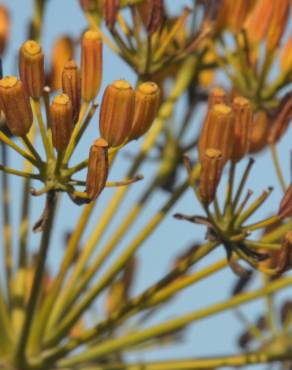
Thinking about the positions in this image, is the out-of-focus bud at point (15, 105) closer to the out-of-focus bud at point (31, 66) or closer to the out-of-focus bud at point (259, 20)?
the out-of-focus bud at point (31, 66)

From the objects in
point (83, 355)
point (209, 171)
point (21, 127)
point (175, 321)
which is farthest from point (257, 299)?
point (21, 127)

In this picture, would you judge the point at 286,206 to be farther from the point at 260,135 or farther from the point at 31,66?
the point at 260,135

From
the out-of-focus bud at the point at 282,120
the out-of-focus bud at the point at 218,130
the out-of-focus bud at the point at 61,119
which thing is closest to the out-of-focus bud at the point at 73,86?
the out-of-focus bud at the point at 61,119

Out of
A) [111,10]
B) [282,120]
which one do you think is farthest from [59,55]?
[282,120]

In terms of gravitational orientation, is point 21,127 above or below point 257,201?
above

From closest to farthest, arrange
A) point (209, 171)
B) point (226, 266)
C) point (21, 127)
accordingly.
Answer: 1. point (21, 127)
2. point (209, 171)
3. point (226, 266)

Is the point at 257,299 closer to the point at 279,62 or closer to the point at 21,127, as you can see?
the point at 279,62

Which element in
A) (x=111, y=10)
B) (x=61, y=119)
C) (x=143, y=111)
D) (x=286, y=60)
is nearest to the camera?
(x=61, y=119)
